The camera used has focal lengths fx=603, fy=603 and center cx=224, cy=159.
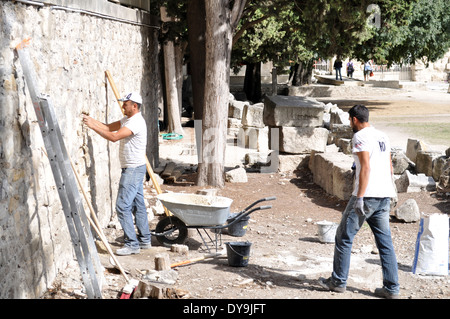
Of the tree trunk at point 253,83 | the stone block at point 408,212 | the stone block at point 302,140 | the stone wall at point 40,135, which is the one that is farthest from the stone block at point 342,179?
the tree trunk at point 253,83

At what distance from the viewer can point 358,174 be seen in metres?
5.75

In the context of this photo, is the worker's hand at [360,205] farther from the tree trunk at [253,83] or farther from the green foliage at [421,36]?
the tree trunk at [253,83]

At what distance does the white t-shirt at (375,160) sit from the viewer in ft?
18.7

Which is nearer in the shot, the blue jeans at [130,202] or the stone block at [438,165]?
the blue jeans at [130,202]

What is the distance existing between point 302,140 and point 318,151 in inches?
20.4

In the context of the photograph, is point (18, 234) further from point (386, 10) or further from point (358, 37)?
point (386, 10)

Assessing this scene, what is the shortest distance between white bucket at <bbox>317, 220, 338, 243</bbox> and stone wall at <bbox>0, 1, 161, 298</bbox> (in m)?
2.93

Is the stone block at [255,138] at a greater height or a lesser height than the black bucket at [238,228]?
greater

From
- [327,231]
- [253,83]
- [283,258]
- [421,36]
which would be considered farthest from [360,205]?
[253,83]

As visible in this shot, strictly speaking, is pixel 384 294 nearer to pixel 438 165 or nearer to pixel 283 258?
pixel 283 258

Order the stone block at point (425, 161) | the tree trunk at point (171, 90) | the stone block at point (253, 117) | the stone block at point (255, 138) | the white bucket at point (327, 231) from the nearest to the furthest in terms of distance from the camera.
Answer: the white bucket at point (327, 231) < the stone block at point (425, 161) < the stone block at point (255, 138) < the stone block at point (253, 117) < the tree trunk at point (171, 90)

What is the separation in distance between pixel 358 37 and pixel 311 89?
19.6 metres

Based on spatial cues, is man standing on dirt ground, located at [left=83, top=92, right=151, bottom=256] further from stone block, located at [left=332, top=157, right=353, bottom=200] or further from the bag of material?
stone block, located at [left=332, top=157, right=353, bottom=200]

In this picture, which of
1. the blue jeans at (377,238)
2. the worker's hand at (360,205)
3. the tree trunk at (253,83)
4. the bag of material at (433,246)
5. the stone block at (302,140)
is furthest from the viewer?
the tree trunk at (253,83)
